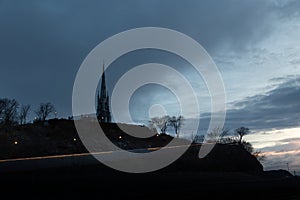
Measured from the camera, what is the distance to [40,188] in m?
24.2

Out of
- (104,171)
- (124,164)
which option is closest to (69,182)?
(104,171)

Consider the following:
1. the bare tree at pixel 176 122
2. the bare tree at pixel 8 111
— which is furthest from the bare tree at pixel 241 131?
the bare tree at pixel 8 111

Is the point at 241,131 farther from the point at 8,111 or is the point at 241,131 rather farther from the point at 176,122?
the point at 8,111

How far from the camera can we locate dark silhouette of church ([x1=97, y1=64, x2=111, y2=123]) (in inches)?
7136

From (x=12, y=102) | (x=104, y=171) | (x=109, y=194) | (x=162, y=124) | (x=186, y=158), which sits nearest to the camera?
(x=109, y=194)

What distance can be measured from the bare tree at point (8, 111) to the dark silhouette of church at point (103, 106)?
1799 inches

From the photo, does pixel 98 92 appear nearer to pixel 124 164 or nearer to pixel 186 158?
pixel 186 158

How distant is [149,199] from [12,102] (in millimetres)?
127592

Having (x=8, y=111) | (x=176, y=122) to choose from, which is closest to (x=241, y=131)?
(x=176, y=122)

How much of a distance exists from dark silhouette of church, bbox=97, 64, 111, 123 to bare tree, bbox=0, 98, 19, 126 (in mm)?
45699

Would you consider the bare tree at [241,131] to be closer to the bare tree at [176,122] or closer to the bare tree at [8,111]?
the bare tree at [176,122]

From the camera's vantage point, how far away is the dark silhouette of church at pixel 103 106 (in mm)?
181250

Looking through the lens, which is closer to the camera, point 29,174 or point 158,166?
point 29,174

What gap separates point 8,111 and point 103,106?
59136 millimetres
